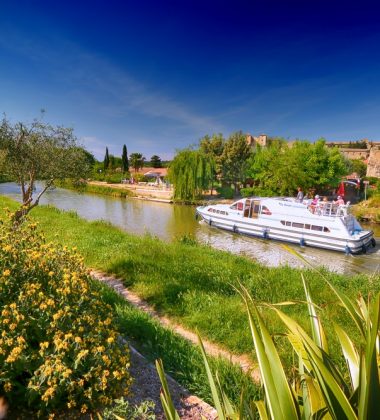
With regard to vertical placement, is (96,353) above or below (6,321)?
below

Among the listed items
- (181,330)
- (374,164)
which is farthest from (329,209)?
(374,164)

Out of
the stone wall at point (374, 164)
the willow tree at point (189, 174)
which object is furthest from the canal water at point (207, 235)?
the stone wall at point (374, 164)

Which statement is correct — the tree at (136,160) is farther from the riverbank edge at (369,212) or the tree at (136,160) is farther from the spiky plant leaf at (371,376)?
the spiky plant leaf at (371,376)

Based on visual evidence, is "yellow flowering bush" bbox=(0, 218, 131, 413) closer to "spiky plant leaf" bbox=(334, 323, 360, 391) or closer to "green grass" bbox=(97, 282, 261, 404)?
"green grass" bbox=(97, 282, 261, 404)

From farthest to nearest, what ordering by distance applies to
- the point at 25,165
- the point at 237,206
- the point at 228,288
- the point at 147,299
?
the point at 237,206 → the point at 25,165 → the point at 228,288 → the point at 147,299

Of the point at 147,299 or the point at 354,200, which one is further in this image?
the point at 354,200

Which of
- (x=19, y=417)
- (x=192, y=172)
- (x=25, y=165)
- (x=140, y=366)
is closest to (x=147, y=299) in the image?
(x=140, y=366)

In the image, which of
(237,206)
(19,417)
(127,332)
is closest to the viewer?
(19,417)

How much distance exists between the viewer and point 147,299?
5.84 m

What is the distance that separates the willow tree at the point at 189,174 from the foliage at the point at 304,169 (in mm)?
7226

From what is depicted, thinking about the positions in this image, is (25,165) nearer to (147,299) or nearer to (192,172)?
(147,299)

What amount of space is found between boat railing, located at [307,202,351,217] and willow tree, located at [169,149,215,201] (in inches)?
658

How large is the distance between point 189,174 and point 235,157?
11.1m

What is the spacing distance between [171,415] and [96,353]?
41.1 inches
